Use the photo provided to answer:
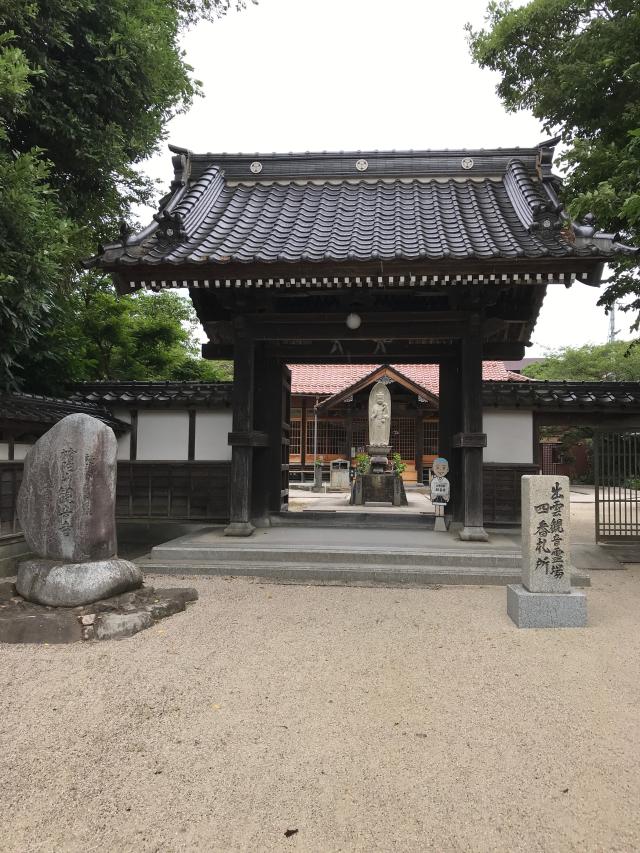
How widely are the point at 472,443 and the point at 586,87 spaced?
6501 millimetres

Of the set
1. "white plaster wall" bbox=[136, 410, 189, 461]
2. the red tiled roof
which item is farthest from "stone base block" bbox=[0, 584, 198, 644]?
the red tiled roof

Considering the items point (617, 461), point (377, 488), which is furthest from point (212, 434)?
point (617, 461)

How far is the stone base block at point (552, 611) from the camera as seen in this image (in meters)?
4.87

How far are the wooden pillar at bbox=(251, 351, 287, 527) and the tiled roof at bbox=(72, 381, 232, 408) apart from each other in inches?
29.6

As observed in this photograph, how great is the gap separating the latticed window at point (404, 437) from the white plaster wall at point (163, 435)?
46.6 ft

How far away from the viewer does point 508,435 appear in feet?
31.2

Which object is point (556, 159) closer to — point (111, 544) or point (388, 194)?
point (388, 194)

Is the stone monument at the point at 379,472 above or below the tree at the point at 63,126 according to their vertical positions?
below

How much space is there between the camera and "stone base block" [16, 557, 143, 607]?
183 inches

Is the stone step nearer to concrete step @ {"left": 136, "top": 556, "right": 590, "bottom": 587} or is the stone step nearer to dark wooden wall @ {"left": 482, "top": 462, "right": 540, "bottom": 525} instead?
concrete step @ {"left": 136, "top": 556, "right": 590, "bottom": 587}

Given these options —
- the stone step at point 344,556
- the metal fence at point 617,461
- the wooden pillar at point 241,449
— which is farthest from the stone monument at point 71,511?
the metal fence at point 617,461

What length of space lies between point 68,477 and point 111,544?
30.7 inches

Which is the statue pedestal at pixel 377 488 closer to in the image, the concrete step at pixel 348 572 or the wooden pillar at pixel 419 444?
the wooden pillar at pixel 419 444

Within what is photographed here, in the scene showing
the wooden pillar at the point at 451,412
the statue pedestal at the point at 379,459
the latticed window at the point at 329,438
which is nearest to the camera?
the wooden pillar at the point at 451,412
